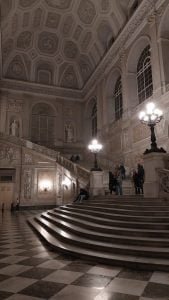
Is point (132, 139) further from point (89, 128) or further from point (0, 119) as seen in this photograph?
point (0, 119)

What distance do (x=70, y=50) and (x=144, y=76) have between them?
39.1 feet

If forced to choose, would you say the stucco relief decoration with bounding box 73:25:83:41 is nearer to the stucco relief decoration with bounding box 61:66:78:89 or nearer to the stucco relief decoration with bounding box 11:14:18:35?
the stucco relief decoration with bounding box 61:66:78:89

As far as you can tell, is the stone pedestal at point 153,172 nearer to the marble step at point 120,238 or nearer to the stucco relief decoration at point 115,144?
the marble step at point 120,238

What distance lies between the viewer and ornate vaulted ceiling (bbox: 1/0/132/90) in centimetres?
1973

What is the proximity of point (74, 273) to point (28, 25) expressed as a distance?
24141 millimetres

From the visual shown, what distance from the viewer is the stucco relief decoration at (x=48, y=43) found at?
24.4 m

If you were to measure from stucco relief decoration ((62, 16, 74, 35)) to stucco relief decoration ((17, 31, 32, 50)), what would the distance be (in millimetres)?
3558

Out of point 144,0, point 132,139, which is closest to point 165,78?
point 132,139

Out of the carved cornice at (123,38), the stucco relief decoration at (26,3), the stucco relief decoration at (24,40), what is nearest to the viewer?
the carved cornice at (123,38)

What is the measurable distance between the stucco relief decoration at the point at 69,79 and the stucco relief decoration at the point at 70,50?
1.46 metres

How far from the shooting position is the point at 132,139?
16469mm

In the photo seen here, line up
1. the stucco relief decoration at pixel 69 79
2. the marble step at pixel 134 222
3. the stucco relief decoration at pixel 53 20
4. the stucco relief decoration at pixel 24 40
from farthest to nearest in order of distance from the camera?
the stucco relief decoration at pixel 69 79 < the stucco relief decoration at pixel 24 40 < the stucco relief decoration at pixel 53 20 < the marble step at pixel 134 222

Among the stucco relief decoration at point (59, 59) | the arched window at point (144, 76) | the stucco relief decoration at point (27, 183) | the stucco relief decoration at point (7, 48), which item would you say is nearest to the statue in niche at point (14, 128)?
the stucco relief decoration at point (7, 48)

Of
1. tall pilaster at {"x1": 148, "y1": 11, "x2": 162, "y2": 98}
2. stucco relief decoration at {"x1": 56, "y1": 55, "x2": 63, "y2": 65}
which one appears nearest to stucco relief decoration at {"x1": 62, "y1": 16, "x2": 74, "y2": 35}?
stucco relief decoration at {"x1": 56, "y1": 55, "x2": 63, "y2": 65}
